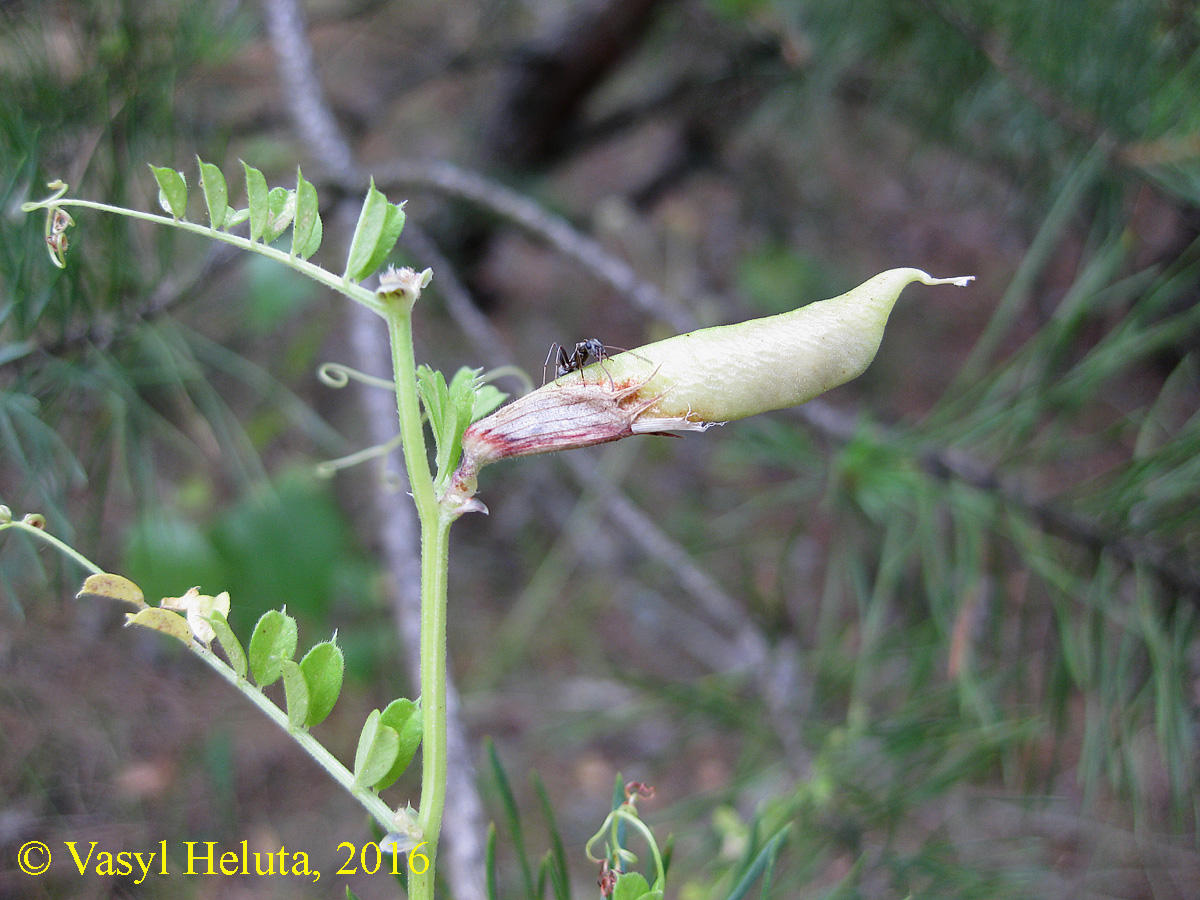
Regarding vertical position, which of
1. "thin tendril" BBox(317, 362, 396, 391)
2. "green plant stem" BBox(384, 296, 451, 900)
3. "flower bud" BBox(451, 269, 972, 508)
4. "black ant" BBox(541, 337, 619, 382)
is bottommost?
"green plant stem" BBox(384, 296, 451, 900)

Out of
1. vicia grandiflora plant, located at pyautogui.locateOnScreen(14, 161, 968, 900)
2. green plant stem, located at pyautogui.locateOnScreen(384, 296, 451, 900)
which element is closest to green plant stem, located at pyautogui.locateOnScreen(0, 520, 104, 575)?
vicia grandiflora plant, located at pyautogui.locateOnScreen(14, 161, 968, 900)

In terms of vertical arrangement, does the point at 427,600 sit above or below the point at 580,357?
below

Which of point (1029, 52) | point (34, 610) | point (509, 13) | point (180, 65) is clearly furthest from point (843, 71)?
point (34, 610)

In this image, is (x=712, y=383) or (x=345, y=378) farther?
(x=345, y=378)

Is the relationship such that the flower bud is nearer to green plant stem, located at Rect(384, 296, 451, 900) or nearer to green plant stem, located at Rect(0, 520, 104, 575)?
green plant stem, located at Rect(384, 296, 451, 900)

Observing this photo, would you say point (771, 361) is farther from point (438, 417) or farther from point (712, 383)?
point (438, 417)

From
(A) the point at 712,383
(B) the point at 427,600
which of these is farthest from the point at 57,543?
(A) the point at 712,383

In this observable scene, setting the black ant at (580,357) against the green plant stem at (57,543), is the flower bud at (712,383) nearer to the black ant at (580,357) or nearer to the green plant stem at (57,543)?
the black ant at (580,357)

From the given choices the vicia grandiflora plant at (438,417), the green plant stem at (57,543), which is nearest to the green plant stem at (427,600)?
the vicia grandiflora plant at (438,417)

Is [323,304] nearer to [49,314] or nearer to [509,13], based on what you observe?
[509,13]
